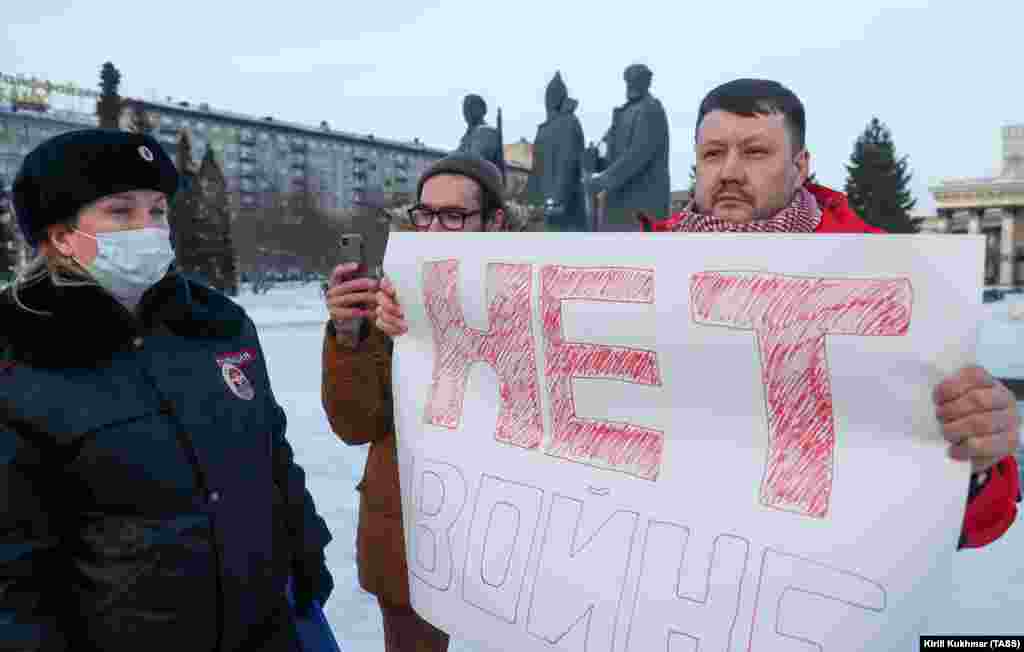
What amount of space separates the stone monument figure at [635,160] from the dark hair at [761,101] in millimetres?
4881

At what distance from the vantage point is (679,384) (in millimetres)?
1381

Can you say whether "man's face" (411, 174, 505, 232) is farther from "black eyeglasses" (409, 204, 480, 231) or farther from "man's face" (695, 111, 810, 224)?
"man's face" (695, 111, 810, 224)

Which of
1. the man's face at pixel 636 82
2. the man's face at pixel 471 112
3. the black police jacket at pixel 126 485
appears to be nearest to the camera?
A: the black police jacket at pixel 126 485

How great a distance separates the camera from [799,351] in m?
1.25

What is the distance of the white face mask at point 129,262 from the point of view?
1.54m

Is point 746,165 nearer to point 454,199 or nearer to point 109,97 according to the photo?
point 454,199

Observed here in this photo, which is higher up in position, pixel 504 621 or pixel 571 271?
pixel 571 271

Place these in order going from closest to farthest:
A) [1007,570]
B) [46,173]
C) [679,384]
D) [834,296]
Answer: [834,296] < [679,384] < [46,173] < [1007,570]

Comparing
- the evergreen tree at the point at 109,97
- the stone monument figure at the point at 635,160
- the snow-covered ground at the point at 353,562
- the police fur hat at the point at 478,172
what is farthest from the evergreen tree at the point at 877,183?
the police fur hat at the point at 478,172

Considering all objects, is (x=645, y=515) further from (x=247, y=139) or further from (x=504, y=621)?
(x=247, y=139)

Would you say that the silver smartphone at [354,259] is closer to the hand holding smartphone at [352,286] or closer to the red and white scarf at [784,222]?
the hand holding smartphone at [352,286]

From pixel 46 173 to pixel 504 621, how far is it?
51.1 inches

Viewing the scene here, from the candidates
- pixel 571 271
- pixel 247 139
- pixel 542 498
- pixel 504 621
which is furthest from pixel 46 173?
pixel 247 139

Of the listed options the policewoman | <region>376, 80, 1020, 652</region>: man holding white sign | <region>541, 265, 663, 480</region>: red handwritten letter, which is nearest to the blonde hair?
the policewoman
